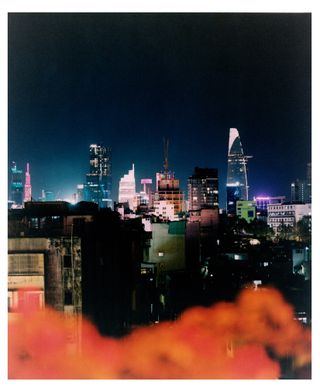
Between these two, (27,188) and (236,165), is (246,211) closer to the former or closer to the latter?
(236,165)

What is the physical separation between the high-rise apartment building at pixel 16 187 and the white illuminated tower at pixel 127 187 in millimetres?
1601

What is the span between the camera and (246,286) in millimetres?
5746

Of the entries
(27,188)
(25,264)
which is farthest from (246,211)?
(25,264)

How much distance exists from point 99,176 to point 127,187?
0.67 meters

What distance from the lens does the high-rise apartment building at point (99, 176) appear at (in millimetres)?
5619

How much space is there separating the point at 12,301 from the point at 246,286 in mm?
3337

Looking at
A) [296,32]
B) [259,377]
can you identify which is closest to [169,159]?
[296,32]

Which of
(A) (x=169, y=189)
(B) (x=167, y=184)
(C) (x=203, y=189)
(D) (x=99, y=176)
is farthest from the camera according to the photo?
(C) (x=203, y=189)

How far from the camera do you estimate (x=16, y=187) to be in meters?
5.06

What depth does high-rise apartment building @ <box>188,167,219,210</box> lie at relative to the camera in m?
6.32

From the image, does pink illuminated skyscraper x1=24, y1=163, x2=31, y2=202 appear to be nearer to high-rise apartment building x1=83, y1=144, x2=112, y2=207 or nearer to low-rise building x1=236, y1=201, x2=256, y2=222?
high-rise apartment building x1=83, y1=144, x2=112, y2=207

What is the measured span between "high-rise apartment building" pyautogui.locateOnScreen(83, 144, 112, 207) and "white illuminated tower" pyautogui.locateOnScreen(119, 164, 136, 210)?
25 centimetres

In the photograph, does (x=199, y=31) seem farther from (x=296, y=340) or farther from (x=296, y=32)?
(x=296, y=340)

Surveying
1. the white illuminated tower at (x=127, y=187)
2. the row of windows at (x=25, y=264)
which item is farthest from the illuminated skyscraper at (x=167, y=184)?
the row of windows at (x=25, y=264)
